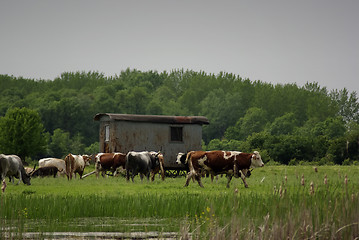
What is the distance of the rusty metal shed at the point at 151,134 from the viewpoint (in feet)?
111

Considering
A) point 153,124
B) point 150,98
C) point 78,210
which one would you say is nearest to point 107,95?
point 150,98

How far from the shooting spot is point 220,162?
21234mm

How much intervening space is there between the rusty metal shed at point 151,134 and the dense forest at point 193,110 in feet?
61.5

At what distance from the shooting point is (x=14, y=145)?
6119 centimetres

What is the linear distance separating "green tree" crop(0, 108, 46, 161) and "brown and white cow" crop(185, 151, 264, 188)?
43.2 m

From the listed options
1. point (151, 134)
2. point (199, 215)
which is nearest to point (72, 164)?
point (151, 134)

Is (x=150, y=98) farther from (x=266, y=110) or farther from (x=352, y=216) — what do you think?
(x=352, y=216)

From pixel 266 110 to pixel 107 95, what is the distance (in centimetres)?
2723

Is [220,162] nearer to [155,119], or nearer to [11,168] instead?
[11,168]

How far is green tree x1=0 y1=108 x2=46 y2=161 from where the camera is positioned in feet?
202

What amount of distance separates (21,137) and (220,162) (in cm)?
4464

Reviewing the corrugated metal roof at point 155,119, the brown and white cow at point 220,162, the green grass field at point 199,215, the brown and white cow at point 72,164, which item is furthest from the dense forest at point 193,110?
the green grass field at point 199,215

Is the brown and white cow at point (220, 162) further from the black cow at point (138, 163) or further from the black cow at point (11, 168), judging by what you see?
the black cow at point (11, 168)

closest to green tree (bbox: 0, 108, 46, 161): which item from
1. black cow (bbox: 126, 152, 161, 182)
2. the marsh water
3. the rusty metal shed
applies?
the rusty metal shed
